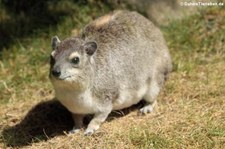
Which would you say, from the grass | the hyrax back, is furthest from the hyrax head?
the grass

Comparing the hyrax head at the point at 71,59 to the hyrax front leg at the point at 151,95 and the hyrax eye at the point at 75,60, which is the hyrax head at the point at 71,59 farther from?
the hyrax front leg at the point at 151,95

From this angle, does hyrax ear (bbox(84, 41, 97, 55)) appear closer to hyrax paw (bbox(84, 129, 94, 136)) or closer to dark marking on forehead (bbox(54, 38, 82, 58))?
dark marking on forehead (bbox(54, 38, 82, 58))

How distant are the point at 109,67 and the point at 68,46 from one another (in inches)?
29.0

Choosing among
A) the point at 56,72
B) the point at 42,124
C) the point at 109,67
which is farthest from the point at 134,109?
the point at 56,72

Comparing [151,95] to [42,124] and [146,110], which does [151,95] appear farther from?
[42,124]

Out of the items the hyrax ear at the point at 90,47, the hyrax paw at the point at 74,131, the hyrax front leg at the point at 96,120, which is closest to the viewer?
the hyrax ear at the point at 90,47

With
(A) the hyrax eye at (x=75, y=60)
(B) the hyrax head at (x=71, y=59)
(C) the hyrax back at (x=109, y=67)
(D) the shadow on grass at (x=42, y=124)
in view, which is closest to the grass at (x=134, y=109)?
(D) the shadow on grass at (x=42, y=124)

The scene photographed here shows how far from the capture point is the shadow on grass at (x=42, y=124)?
24.6ft

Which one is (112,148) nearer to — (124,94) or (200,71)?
(124,94)

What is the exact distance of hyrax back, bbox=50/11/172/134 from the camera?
22.7ft

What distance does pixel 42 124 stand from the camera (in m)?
7.88

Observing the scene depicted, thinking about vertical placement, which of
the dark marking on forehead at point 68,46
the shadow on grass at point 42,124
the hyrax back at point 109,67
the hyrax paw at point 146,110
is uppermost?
the dark marking on forehead at point 68,46

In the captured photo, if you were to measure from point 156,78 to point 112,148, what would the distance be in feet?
5.69

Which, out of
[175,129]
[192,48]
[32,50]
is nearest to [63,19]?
[32,50]
